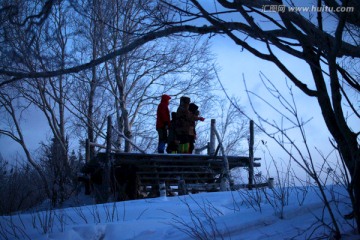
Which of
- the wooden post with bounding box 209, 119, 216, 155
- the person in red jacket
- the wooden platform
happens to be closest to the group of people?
the person in red jacket

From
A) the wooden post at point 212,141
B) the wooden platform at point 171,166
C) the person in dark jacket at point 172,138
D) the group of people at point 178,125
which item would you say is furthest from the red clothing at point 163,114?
the wooden post at point 212,141

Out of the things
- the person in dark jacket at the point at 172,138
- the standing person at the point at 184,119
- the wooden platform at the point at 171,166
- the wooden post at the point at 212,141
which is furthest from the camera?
the wooden post at the point at 212,141

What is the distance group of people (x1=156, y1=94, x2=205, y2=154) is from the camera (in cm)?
944

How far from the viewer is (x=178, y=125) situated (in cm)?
944

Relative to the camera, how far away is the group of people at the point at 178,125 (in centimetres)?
944

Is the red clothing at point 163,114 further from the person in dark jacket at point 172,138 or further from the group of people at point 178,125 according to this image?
the person in dark jacket at point 172,138

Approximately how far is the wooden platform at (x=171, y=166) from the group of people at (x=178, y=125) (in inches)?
10.7

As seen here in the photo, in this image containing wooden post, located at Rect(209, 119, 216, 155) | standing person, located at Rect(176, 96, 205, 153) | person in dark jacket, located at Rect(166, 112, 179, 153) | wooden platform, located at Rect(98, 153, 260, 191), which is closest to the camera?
A: standing person, located at Rect(176, 96, 205, 153)

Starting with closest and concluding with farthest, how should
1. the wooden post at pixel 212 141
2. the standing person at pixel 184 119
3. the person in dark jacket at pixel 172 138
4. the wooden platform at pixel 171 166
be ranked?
the standing person at pixel 184 119
the person in dark jacket at pixel 172 138
the wooden platform at pixel 171 166
the wooden post at pixel 212 141

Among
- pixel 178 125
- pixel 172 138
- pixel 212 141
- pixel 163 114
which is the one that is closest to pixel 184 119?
pixel 178 125

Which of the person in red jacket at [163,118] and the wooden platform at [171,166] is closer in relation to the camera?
the person in red jacket at [163,118]

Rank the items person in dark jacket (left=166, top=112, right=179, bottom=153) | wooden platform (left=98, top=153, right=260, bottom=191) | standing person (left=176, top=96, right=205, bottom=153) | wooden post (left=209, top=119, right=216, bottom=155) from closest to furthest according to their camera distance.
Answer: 1. standing person (left=176, top=96, right=205, bottom=153)
2. person in dark jacket (left=166, top=112, right=179, bottom=153)
3. wooden platform (left=98, top=153, right=260, bottom=191)
4. wooden post (left=209, top=119, right=216, bottom=155)

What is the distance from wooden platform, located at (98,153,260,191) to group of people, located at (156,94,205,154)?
272mm

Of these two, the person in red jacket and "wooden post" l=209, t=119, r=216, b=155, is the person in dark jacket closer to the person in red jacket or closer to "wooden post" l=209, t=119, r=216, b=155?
the person in red jacket
